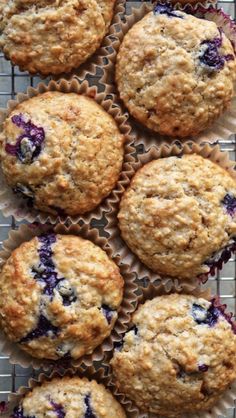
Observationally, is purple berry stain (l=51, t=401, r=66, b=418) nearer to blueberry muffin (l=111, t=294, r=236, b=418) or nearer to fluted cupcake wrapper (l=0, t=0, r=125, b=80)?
blueberry muffin (l=111, t=294, r=236, b=418)

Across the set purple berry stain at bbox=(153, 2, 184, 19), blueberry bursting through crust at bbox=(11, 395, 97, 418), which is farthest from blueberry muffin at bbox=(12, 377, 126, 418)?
purple berry stain at bbox=(153, 2, 184, 19)

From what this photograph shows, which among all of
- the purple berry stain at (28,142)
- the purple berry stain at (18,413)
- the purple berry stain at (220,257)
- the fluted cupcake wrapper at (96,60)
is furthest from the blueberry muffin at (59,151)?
the purple berry stain at (18,413)

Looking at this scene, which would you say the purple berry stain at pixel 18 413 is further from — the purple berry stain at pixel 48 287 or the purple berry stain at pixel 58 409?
the purple berry stain at pixel 48 287

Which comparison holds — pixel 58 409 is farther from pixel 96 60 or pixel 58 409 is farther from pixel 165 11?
pixel 165 11

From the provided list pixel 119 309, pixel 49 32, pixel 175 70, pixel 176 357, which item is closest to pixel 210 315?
pixel 176 357

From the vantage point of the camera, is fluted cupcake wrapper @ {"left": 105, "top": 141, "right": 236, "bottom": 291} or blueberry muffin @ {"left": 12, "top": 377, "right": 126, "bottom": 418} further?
fluted cupcake wrapper @ {"left": 105, "top": 141, "right": 236, "bottom": 291}

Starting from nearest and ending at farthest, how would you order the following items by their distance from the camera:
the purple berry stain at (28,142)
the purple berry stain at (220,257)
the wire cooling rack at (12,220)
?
the purple berry stain at (28,142), the purple berry stain at (220,257), the wire cooling rack at (12,220)

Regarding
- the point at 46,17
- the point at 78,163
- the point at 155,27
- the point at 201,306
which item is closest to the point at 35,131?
the point at 78,163
